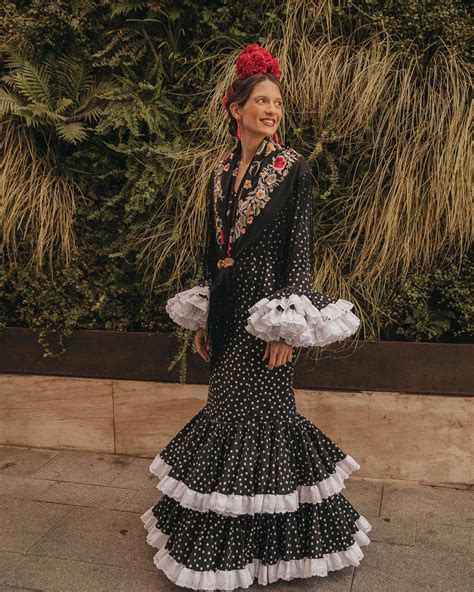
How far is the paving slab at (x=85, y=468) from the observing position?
423cm

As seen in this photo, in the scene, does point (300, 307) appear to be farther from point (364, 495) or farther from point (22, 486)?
point (22, 486)

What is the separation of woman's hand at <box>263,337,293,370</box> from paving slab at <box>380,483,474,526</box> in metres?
1.27

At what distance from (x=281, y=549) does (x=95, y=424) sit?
1814 mm

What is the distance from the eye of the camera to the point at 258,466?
3.03 m

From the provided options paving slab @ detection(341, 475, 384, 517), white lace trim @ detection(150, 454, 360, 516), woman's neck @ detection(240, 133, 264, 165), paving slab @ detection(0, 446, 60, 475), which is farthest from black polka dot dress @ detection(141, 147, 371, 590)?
paving slab @ detection(0, 446, 60, 475)

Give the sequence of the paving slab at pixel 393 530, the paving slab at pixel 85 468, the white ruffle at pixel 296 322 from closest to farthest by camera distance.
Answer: the white ruffle at pixel 296 322
the paving slab at pixel 393 530
the paving slab at pixel 85 468

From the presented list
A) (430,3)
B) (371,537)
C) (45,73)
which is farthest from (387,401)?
(45,73)

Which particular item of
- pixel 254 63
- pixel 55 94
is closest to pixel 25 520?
pixel 254 63

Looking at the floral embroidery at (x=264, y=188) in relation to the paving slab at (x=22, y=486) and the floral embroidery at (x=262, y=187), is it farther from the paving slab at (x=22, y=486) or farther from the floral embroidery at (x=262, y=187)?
the paving slab at (x=22, y=486)

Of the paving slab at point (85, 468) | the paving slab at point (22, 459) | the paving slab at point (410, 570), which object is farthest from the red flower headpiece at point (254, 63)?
the paving slab at point (22, 459)

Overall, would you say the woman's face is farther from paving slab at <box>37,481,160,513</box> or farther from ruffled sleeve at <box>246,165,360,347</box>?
paving slab at <box>37,481,160,513</box>

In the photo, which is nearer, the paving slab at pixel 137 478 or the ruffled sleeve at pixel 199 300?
the ruffled sleeve at pixel 199 300

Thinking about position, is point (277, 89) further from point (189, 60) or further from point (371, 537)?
point (371, 537)

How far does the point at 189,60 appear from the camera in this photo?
4488 millimetres
